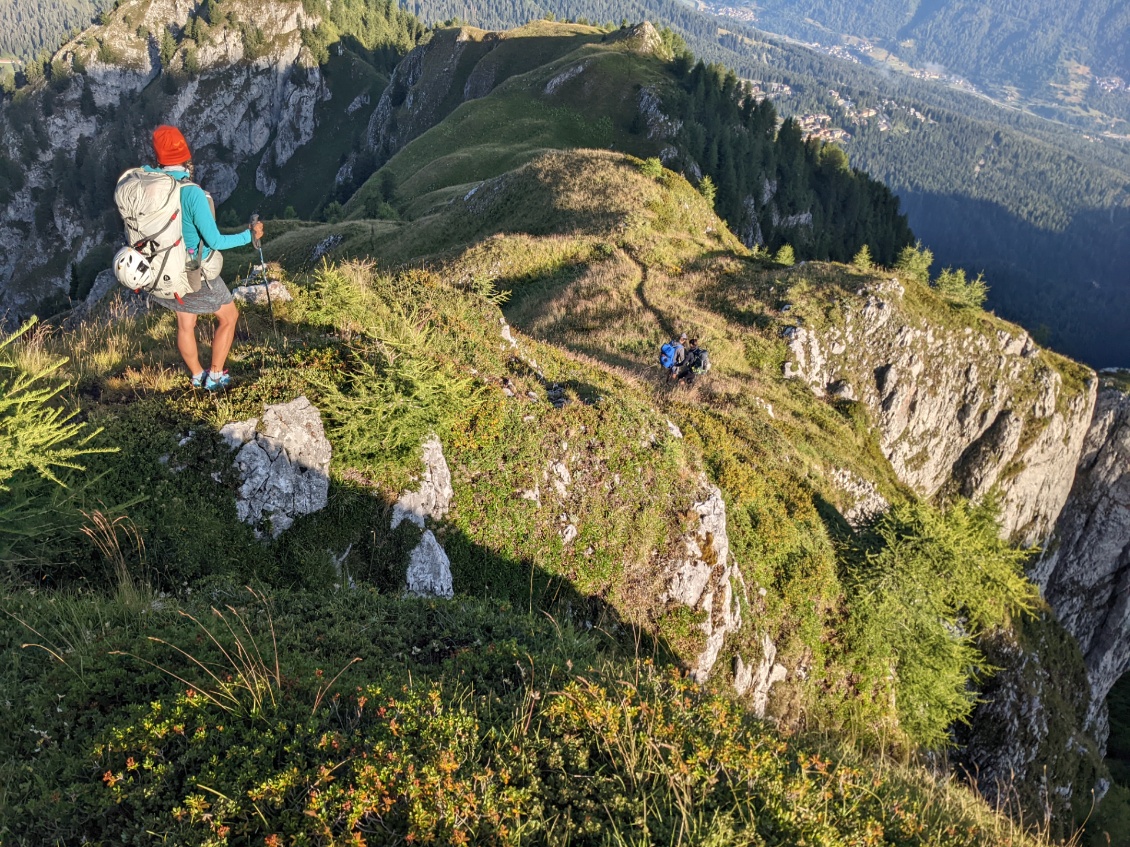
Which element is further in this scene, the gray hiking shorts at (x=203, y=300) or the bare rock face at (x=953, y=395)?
the bare rock face at (x=953, y=395)

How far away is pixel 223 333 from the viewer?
813 centimetres

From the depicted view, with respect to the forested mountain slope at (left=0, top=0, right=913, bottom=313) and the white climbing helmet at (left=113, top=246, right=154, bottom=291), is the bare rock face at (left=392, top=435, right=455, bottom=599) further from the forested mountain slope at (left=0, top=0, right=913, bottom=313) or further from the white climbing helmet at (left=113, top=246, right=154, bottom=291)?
the forested mountain slope at (left=0, top=0, right=913, bottom=313)

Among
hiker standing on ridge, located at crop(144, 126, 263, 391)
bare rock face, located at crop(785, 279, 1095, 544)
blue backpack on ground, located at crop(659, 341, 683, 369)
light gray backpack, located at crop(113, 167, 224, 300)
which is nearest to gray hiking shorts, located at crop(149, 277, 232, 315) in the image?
hiker standing on ridge, located at crop(144, 126, 263, 391)

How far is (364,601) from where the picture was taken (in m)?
6.75

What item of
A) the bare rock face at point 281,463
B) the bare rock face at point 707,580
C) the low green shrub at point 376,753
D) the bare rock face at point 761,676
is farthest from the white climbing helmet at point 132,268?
the bare rock face at point 761,676

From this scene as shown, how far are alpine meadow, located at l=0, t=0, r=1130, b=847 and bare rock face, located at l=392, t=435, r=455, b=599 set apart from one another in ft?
0.20

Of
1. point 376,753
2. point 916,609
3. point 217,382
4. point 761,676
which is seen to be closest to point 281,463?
point 217,382

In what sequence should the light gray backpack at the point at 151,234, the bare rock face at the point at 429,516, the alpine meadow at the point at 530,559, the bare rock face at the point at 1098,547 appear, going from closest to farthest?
the alpine meadow at the point at 530,559 < the light gray backpack at the point at 151,234 < the bare rock face at the point at 429,516 < the bare rock face at the point at 1098,547

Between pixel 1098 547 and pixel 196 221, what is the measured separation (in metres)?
53.8

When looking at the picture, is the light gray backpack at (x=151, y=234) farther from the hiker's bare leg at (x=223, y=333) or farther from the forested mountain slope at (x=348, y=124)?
the forested mountain slope at (x=348, y=124)

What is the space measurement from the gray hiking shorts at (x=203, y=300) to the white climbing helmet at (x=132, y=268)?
49 cm

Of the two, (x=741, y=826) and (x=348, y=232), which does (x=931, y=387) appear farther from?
(x=348, y=232)

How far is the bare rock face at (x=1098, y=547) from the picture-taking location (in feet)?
123

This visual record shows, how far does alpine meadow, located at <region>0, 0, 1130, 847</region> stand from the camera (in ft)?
13.5
